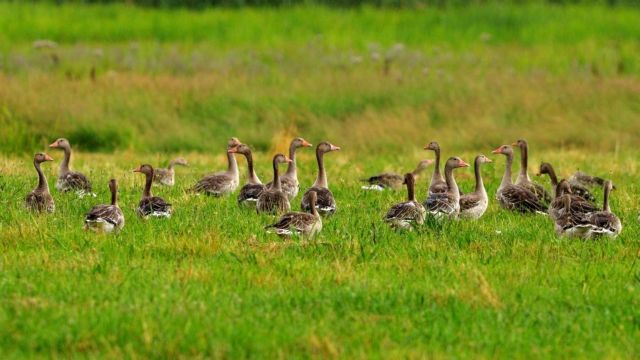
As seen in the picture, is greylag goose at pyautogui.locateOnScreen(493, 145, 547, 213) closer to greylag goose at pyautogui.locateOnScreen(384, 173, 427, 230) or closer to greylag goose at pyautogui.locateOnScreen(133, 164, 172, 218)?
greylag goose at pyautogui.locateOnScreen(384, 173, 427, 230)

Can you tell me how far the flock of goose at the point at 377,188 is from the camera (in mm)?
12688

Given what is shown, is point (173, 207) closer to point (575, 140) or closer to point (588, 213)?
point (588, 213)

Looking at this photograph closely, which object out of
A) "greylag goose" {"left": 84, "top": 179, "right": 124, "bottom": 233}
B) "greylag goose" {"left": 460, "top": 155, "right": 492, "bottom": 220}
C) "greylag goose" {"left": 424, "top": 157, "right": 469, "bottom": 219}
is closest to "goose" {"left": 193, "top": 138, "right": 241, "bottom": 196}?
"greylag goose" {"left": 424, "top": 157, "right": 469, "bottom": 219}

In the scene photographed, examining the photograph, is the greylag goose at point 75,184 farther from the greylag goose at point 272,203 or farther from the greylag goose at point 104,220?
the greylag goose at point 104,220

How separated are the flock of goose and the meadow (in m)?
0.21

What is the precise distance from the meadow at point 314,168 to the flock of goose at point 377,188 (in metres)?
0.21

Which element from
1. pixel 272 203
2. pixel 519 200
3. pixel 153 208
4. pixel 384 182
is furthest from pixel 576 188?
pixel 153 208

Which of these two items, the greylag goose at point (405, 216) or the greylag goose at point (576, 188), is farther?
the greylag goose at point (576, 188)

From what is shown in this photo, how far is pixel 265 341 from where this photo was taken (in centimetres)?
886

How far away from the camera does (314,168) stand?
20.6 metres

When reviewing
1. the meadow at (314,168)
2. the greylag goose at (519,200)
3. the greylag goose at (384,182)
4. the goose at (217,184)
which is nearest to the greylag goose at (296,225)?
the meadow at (314,168)

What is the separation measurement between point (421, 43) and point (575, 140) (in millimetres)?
9083

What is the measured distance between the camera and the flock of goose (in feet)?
41.6

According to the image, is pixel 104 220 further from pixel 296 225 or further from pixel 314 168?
pixel 314 168
